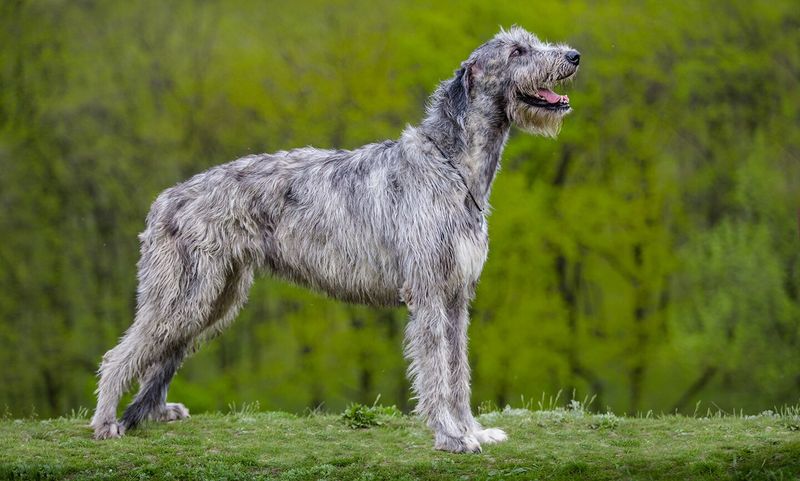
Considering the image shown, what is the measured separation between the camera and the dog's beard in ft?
24.9

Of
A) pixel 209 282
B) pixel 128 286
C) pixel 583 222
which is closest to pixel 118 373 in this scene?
pixel 209 282

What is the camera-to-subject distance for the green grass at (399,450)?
6.48 meters

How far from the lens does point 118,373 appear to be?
8125 mm

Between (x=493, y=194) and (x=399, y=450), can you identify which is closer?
(x=399, y=450)

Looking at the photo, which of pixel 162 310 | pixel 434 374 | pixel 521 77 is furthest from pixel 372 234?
pixel 162 310

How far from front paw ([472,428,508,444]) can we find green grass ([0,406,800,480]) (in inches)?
4.4

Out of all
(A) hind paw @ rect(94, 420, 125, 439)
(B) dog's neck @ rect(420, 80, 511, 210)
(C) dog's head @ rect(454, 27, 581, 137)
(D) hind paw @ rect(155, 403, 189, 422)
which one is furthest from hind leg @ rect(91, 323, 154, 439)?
(C) dog's head @ rect(454, 27, 581, 137)

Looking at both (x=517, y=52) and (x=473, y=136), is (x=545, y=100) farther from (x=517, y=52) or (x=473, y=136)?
(x=473, y=136)

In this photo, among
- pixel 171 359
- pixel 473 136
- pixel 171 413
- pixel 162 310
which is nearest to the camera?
pixel 473 136

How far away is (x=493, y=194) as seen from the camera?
23719 mm

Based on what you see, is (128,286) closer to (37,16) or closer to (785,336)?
(37,16)

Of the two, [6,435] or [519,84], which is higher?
[519,84]

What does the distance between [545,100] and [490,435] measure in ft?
9.18

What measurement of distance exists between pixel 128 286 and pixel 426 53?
31.7ft
